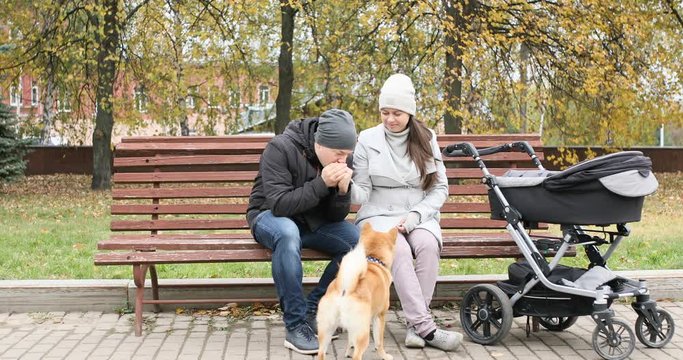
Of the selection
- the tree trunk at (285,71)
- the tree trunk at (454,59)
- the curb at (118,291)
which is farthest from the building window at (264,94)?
the curb at (118,291)

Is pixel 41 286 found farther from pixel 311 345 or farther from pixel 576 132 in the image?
pixel 576 132

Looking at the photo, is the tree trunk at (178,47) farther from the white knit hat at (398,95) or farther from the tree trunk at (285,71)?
the white knit hat at (398,95)

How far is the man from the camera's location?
4.82 metres

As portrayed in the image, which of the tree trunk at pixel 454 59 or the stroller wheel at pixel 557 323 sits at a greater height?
the tree trunk at pixel 454 59

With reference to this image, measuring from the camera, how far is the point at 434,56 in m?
18.5

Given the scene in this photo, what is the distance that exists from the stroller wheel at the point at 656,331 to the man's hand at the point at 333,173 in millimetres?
1881

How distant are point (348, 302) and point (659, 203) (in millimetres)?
14114

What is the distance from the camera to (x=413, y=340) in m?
4.89

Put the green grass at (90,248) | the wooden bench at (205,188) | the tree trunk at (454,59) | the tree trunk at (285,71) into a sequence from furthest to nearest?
the tree trunk at (285,71)
the tree trunk at (454,59)
the green grass at (90,248)
the wooden bench at (205,188)

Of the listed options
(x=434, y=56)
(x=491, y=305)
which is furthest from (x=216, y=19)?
(x=491, y=305)

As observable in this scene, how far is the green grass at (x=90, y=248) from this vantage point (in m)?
7.05

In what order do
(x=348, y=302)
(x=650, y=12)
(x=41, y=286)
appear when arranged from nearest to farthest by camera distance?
(x=348, y=302)
(x=41, y=286)
(x=650, y=12)

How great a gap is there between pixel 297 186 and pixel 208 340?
3.47 ft

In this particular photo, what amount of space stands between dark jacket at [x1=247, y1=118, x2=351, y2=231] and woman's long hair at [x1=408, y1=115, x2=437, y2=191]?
0.49 metres
